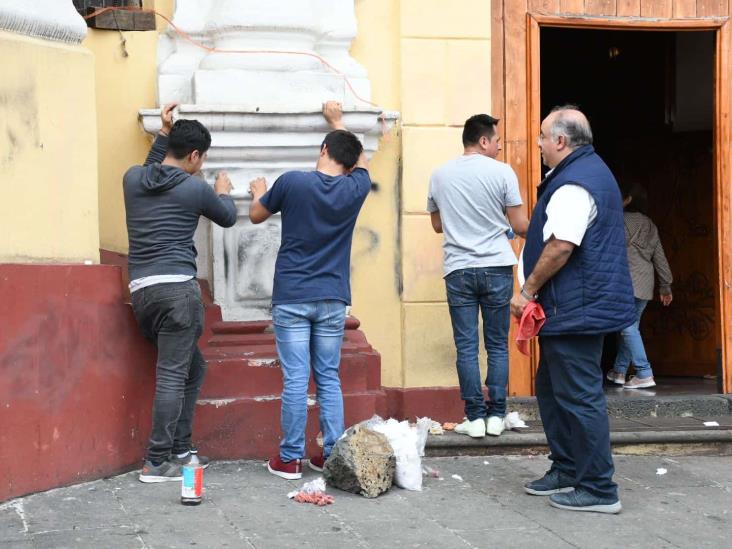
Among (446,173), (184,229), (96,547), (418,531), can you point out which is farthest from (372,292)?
(96,547)

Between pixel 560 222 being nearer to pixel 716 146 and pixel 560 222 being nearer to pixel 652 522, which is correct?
pixel 652 522

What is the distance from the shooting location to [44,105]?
5.43 meters

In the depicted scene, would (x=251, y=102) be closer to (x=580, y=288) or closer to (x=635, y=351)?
(x=580, y=288)

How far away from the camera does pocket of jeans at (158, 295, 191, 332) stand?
5.44 metres

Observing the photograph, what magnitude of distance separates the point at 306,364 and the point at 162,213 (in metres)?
1.00

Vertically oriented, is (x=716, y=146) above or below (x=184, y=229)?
above

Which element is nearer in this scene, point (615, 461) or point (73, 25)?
point (73, 25)

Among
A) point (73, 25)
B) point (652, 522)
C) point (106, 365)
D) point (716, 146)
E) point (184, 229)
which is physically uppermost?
point (73, 25)

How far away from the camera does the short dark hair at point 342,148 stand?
225 inches

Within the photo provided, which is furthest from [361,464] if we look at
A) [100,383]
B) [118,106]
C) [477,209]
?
[118,106]

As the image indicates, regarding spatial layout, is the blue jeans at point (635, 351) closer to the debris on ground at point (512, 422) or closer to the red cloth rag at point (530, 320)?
the debris on ground at point (512, 422)

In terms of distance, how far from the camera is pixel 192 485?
5090 mm

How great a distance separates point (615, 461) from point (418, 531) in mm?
1929

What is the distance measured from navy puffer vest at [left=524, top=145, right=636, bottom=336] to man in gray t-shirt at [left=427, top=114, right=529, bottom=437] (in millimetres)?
1067
